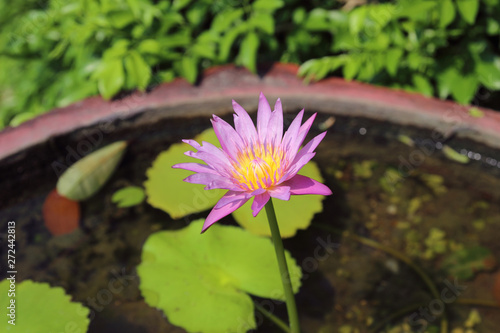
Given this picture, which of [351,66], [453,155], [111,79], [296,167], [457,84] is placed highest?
[296,167]

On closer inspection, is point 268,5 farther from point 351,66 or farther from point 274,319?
point 274,319

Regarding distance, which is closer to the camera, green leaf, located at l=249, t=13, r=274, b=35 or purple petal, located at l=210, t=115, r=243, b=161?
purple petal, located at l=210, t=115, r=243, b=161

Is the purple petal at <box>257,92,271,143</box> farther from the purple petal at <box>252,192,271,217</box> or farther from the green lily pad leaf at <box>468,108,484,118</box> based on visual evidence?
the green lily pad leaf at <box>468,108,484,118</box>

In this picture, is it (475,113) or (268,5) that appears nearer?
(475,113)

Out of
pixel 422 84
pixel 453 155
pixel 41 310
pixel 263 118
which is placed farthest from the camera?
pixel 422 84

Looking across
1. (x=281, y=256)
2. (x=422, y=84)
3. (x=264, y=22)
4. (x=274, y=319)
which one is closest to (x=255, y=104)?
(x=264, y=22)

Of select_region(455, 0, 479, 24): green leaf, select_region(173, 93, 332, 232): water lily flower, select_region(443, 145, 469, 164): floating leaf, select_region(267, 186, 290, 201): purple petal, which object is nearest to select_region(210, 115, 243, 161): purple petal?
select_region(173, 93, 332, 232): water lily flower
